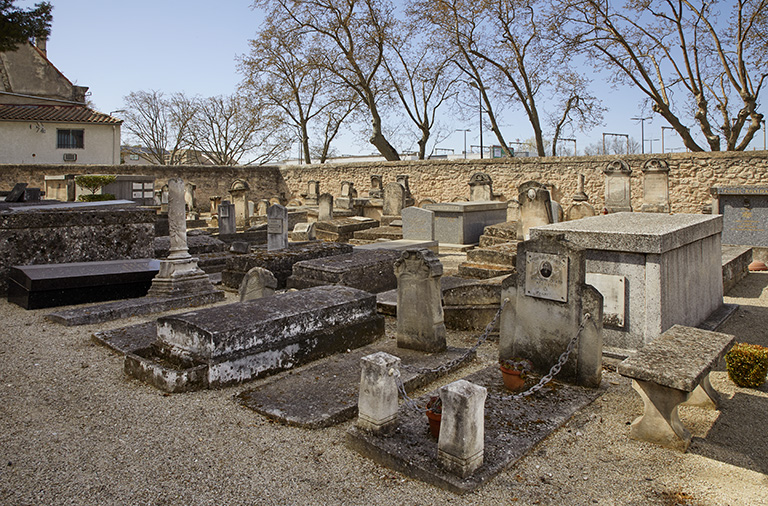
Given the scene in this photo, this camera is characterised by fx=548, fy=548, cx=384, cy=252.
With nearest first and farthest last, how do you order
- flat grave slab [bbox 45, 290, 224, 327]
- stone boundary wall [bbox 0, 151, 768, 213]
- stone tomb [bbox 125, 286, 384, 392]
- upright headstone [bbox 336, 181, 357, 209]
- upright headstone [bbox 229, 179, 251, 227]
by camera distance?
stone tomb [bbox 125, 286, 384, 392], flat grave slab [bbox 45, 290, 224, 327], stone boundary wall [bbox 0, 151, 768, 213], upright headstone [bbox 229, 179, 251, 227], upright headstone [bbox 336, 181, 357, 209]

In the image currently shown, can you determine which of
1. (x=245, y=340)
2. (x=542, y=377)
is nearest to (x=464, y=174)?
(x=542, y=377)

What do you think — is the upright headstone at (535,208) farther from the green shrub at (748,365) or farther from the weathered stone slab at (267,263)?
the green shrub at (748,365)

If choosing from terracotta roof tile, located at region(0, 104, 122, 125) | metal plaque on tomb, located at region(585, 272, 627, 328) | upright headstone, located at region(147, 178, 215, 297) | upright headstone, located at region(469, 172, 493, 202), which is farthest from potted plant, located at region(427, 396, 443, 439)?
terracotta roof tile, located at region(0, 104, 122, 125)

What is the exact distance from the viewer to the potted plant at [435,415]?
3389 mm

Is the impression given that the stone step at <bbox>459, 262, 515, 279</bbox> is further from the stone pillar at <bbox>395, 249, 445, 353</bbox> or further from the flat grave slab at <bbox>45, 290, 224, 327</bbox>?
the flat grave slab at <bbox>45, 290, 224, 327</bbox>

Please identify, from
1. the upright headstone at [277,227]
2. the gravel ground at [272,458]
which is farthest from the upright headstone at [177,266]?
the gravel ground at [272,458]

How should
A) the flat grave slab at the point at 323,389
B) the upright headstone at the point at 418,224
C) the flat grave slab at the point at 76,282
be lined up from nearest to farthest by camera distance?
the flat grave slab at the point at 323,389
the flat grave slab at the point at 76,282
the upright headstone at the point at 418,224

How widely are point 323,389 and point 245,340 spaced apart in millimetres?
832

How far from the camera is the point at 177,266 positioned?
25.8ft

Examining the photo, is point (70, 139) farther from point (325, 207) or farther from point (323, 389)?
point (323, 389)

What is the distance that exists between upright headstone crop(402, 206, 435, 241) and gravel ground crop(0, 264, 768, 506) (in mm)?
8382

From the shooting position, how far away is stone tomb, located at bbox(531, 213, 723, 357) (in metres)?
5.18

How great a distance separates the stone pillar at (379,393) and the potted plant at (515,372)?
1.18 metres

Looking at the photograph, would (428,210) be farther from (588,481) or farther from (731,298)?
(588,481)
